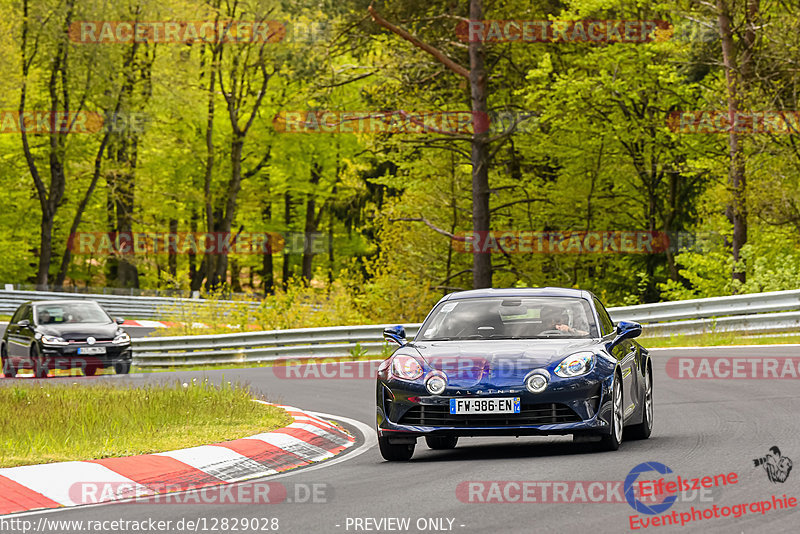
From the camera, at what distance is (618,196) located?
38875 millimetres

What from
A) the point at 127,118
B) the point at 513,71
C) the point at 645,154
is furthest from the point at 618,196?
the point at 127,118

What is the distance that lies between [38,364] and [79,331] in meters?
1.07

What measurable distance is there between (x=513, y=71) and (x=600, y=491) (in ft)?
105

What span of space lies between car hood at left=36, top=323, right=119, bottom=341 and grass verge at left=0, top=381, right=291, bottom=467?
10.1m

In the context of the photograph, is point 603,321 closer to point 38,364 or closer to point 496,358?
point 496,358

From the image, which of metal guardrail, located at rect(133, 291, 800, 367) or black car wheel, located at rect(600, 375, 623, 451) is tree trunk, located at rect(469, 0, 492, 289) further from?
black car wheel, located at rect(600, 375, 623, 451)

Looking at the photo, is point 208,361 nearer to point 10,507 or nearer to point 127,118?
point 10,507

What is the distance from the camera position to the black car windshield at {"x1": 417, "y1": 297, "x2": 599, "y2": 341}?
10.8 meters

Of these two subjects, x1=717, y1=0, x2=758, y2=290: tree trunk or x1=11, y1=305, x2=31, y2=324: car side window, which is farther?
x1=717, y1=0, x2=758, y2=290: tree trunk
